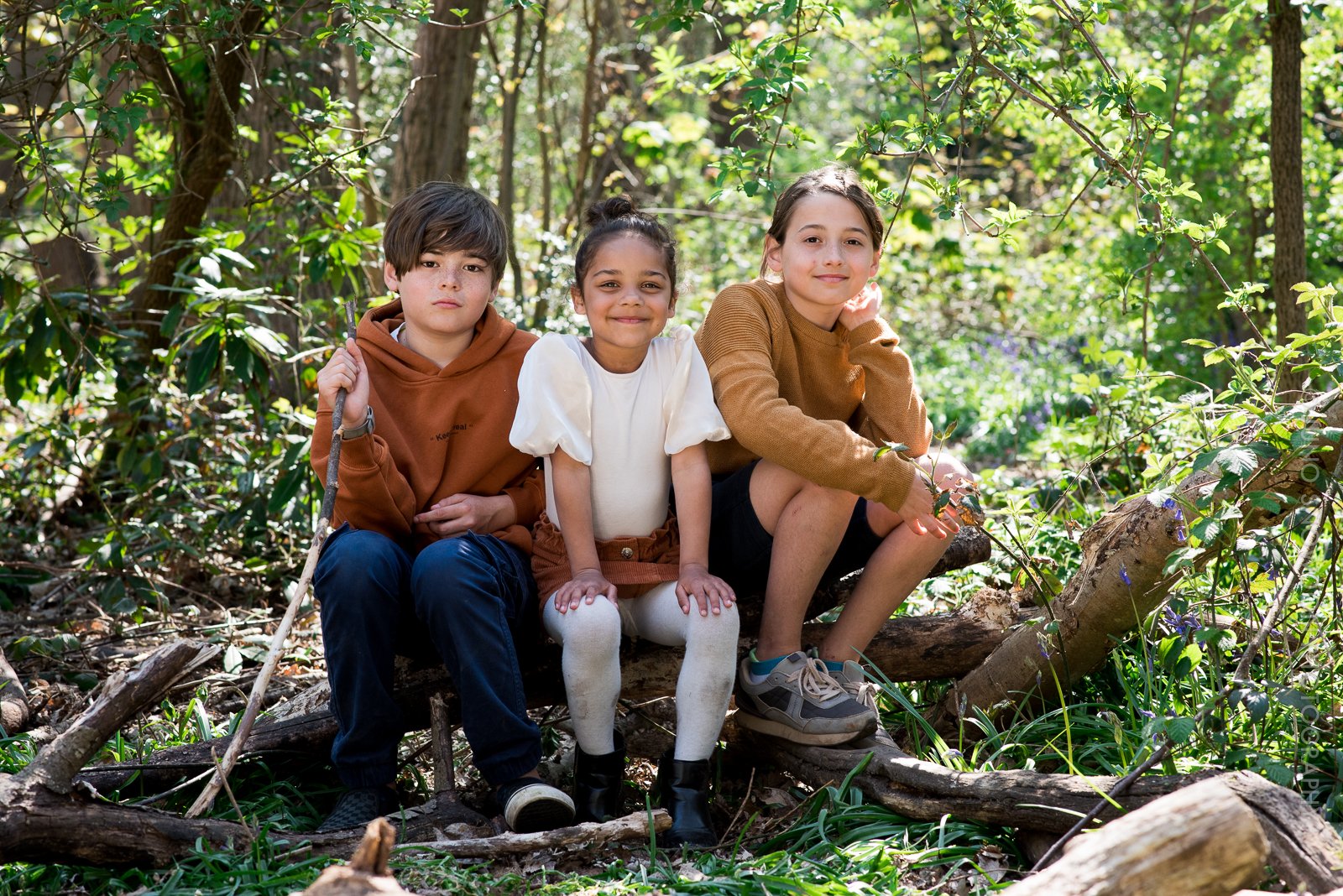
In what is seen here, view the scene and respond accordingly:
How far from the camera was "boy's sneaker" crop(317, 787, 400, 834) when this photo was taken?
7.77ft

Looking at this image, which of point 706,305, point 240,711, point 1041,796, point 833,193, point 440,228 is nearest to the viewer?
point 1041,796

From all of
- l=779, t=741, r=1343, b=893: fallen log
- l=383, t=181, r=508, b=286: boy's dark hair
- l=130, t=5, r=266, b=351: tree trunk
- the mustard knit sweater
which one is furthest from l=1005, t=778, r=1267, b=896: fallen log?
l=130, t=5, r=266, b=351: tree trunk

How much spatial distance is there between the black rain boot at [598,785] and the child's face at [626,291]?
900 mm

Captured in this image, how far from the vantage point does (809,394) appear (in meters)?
2.95

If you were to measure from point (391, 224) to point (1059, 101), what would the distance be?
6.19 feet

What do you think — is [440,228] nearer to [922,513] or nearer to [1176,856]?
[922,513]

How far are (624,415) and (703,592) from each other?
449 mm

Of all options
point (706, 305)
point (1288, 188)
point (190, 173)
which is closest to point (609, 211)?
point (1288, 188)

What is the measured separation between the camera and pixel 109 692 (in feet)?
7.22

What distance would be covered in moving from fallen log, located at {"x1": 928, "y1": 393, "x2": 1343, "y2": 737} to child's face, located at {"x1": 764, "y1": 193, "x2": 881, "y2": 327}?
812 mm

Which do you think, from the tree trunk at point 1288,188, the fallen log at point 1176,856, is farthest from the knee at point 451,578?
the tree trunk at point 1288,188

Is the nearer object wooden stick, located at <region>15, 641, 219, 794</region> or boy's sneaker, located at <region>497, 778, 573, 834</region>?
wooden stick, located at <region>15, 641, 219, 794</region>

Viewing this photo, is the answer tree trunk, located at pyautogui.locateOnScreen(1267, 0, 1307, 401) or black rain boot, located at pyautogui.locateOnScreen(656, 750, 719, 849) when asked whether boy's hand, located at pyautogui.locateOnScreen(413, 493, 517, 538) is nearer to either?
black rain boot, located at pyautogui.locateOnScreen(656, 750, 719, 849)

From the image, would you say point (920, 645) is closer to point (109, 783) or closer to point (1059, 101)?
point (1059, 101)
